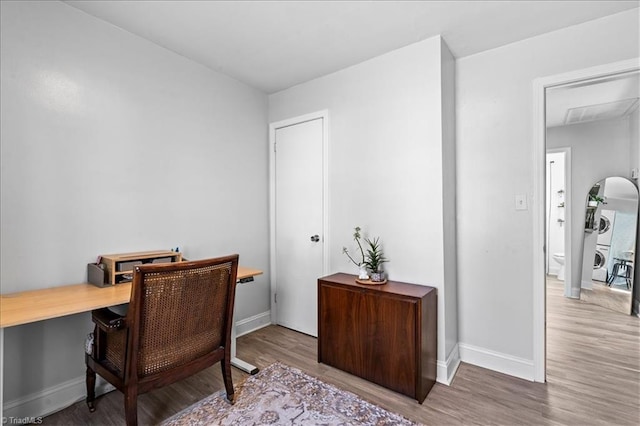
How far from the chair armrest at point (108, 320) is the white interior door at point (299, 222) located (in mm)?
1752

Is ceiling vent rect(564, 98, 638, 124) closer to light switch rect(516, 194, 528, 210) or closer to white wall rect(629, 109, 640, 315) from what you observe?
white wall rect(629, 109, 640, 315)

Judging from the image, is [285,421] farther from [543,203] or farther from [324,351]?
[543,203]

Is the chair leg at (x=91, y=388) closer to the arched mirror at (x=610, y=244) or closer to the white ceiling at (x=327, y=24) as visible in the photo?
the white ceiling at (x=327, y=24)

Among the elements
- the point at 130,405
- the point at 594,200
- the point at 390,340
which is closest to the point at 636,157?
the point at 594,200

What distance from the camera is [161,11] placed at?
1995 mm

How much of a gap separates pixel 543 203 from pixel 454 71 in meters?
1.25

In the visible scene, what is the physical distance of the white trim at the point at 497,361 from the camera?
7.34ft

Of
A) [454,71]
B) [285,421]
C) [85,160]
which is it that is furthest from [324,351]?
[454,71]

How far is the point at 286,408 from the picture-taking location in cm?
187

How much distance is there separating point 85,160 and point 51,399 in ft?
4.78

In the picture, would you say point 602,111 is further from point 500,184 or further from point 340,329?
point 340,329

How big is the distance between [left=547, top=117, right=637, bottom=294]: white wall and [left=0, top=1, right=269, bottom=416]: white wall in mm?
4560

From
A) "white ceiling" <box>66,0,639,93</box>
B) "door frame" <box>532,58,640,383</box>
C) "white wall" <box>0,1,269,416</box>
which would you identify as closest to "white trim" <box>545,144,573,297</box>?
"door frame" <box>532,58,640,383</box>

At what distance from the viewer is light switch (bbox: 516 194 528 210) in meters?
2.28
